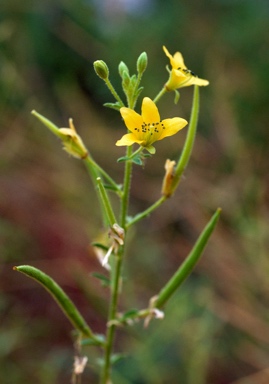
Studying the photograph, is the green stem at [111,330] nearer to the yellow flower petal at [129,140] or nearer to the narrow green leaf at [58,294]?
the narrow green leaf at [58,294]

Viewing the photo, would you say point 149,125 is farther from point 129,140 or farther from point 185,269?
point 185,269

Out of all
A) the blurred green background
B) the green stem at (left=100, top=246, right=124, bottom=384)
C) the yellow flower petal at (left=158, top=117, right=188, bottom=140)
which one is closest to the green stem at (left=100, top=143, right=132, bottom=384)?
the green stem at (left=100, top=246, right=124, bottom=384)

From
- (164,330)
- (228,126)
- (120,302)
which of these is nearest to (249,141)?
(228,126)

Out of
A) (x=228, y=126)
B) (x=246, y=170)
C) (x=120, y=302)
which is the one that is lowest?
(x=120, y=302)

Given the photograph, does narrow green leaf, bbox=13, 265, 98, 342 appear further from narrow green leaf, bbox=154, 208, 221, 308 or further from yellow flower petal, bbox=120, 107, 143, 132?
yellow flower petal, bbox=120, 107, 143, 132

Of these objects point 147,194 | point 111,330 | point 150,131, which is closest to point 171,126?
point 150,131

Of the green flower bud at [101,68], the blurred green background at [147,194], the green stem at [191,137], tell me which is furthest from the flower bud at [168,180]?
the blurred green background at [147,194]

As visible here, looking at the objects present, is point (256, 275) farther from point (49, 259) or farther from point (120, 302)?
point (49, 259)
